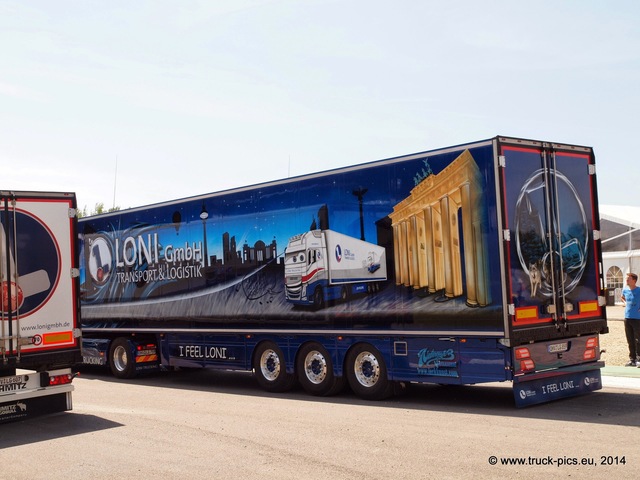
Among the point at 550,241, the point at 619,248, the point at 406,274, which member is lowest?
the point at 406,274

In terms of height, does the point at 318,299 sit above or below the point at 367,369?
above

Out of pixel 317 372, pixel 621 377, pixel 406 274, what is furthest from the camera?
pixel 621 377

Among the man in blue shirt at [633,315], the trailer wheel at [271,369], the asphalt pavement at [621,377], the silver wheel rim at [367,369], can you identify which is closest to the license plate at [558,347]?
the asphalt pavement at [621,377]

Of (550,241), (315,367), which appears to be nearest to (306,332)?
(315,367)

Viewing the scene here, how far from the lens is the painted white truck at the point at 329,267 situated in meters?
12.6

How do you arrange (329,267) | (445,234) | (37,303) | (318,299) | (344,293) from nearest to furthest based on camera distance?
(37,303) < (445,234) < (344,293) < (329,267) < (318,299)

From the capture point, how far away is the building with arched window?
34844 mm

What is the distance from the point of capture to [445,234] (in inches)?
452

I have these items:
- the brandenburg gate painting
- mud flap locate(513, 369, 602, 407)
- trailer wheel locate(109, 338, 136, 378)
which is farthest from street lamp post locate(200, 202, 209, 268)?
mud flap locate(513, 369, 602, 407)

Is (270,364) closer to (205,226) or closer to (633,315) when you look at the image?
(205,226)

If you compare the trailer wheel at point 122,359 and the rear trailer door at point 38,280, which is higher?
the rear trailer door at point 38,280

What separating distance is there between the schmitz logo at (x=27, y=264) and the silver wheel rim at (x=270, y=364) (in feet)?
14.4

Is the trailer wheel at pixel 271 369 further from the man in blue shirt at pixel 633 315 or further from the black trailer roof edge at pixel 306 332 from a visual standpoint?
the man in blue shirt at pixel 633 315

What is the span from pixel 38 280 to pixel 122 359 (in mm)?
6871
